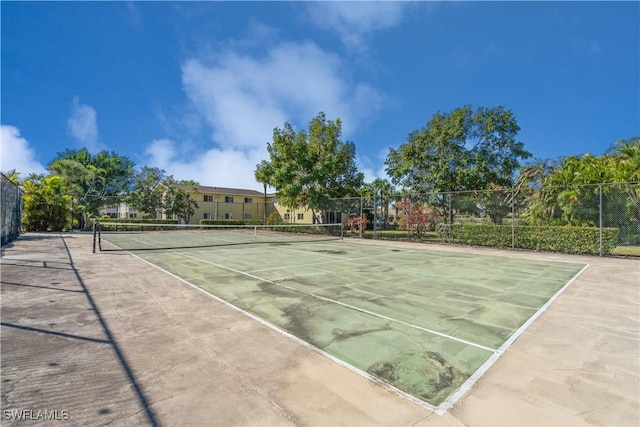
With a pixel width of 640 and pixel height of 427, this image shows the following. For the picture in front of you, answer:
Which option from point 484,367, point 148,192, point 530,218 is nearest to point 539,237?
point 530,218

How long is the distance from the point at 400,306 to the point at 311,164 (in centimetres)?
2087

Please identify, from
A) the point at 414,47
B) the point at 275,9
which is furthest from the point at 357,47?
the point at 275,9

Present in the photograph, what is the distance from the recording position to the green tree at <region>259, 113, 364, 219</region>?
2500 cm

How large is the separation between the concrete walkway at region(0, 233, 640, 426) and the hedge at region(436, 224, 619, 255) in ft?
32.2

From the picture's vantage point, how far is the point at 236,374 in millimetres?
3000

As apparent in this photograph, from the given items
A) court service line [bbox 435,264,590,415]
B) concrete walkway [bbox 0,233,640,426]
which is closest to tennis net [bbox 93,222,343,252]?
concrete walkway [bbox 0,233,640,426]

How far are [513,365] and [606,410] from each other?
2.74ft

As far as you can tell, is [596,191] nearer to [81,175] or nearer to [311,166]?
[311,166]

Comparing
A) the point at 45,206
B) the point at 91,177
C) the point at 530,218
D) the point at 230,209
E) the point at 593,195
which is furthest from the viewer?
the point at 230,209

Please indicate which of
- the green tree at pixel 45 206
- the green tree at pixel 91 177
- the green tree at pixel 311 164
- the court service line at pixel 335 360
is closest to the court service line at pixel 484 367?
the court service line at pixel 335 360

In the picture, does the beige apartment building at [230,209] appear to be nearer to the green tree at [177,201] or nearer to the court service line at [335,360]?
the green tree at [177,201]

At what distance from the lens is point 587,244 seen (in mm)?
13008

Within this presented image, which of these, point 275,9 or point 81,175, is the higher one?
point 275,9

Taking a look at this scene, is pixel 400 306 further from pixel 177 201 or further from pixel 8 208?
pixel 177 201
